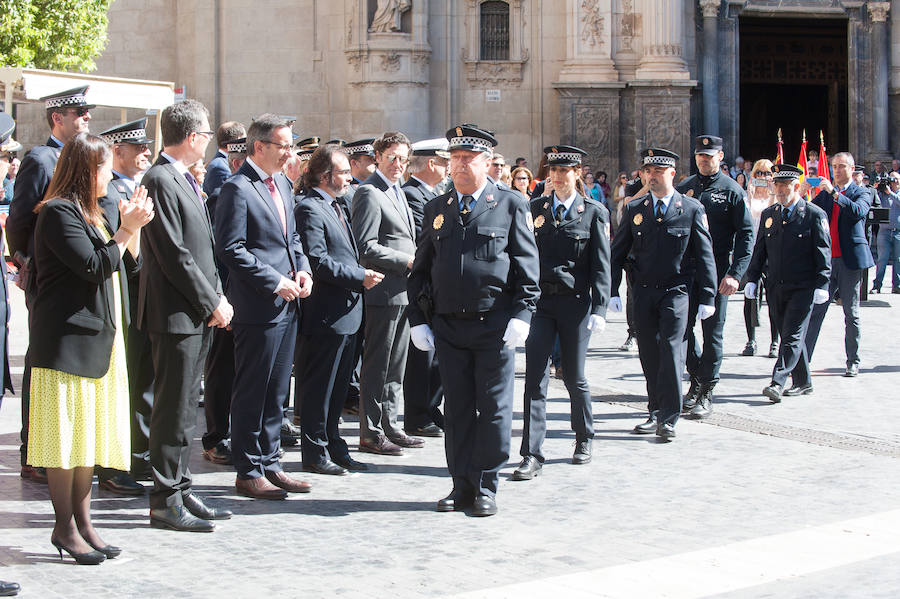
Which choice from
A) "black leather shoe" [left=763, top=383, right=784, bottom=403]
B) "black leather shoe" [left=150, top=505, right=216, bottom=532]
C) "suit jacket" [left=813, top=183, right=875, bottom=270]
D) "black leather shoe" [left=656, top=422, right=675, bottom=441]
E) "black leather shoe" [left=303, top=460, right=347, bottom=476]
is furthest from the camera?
"suit jacket" [left=813, top=183, right=875, bottom=270]

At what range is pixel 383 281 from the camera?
29.5 ft

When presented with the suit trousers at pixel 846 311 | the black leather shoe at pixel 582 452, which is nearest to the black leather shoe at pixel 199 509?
the black leather shoe at pixel 582 452

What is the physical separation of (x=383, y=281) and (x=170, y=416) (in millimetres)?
2491

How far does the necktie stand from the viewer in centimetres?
756

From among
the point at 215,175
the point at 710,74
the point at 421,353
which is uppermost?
the point at 710,74

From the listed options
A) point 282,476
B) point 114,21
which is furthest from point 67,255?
point 114,21

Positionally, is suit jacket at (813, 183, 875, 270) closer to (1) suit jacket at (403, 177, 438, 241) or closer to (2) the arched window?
(1) suit jacket at (403, 177, 438, 241)

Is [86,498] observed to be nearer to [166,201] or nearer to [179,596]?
[179,596]

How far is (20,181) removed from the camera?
25.6 feet

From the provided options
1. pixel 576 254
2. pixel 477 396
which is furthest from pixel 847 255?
pixel 477 396

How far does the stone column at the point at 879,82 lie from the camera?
27.2m

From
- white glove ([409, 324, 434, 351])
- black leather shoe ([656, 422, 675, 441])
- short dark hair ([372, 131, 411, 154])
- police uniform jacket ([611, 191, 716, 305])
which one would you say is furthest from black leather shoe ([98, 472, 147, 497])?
police uniform jacket ([611, 191, 716, 305])

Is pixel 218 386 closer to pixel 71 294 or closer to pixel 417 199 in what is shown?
pixel 417 199

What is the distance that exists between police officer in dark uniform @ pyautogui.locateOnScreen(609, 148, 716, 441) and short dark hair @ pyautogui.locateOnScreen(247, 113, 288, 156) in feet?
10.7
